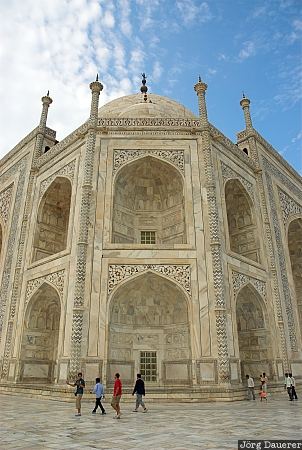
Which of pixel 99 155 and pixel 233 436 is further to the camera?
pixel 99 155

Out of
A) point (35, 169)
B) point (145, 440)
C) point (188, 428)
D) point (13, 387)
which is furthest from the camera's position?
point (35, 169)

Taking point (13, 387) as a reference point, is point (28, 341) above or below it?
above

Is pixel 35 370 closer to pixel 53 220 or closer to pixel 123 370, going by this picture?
pixel 123 370

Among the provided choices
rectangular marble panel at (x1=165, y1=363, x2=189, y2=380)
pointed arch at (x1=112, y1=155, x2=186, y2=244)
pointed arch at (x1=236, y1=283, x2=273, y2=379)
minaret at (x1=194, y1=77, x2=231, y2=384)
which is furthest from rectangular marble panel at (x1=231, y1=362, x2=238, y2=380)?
pointed arch at (x1=112, y1=155, x2=186, y2=244)

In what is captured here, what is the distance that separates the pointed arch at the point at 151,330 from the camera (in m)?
12.9

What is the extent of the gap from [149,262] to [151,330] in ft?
9.48

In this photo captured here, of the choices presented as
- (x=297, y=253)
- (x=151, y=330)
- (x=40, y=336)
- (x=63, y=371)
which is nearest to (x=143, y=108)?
(x=151, y=330)

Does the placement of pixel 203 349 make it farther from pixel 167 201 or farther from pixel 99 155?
pixel 99 155

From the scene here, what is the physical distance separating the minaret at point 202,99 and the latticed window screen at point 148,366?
33.6ft

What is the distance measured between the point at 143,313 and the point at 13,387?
585cm

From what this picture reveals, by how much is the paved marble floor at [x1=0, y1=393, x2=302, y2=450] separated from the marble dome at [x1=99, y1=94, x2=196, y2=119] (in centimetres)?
1613

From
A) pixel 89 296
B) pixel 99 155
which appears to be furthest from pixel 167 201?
pixel 89 296

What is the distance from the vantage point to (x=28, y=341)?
588 inches

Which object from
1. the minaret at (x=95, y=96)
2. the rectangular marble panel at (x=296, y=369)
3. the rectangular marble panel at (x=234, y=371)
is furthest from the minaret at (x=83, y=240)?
the rectangular marble panel at (x=296, y=369)
